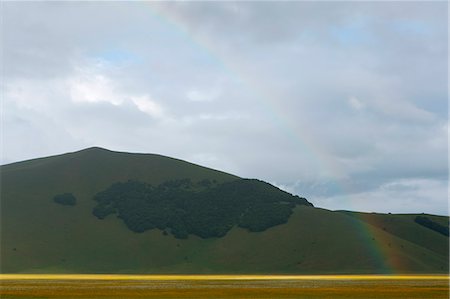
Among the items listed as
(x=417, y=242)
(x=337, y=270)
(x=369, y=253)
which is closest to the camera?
(x=337, y=270)

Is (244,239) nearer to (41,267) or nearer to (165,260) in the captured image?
(165,260)

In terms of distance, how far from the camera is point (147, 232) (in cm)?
19200

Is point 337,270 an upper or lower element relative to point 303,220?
lower

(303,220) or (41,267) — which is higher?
(303,220)

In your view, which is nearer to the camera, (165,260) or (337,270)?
(337,270)

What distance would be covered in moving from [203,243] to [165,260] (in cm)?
1568

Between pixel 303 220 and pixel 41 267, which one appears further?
pixel 303 220

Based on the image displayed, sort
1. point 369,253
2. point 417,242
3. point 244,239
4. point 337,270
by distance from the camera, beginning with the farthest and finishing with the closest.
Result: point 417,242
point 244,239
point 369,253
point 337,270

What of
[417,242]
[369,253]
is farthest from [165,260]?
[417,242]

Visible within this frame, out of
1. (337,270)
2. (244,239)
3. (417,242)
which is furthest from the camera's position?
(417,242)

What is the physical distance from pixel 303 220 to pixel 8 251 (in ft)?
252

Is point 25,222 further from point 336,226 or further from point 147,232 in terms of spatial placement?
point 336,226

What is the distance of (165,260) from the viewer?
17625 centimetres

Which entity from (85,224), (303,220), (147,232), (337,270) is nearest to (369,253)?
(337,270)
